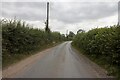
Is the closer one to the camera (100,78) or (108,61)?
(100,78)

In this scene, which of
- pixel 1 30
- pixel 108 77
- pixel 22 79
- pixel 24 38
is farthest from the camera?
pixel 24 38

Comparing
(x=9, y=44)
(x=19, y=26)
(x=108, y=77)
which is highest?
(x=19, y=26)

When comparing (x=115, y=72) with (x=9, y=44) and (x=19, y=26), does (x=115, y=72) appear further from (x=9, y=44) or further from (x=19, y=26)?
(x=19, y=26)

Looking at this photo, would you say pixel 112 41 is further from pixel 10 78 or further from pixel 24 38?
pixel 24 38

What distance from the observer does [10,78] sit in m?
11.0

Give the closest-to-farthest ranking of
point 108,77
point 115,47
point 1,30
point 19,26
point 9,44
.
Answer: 1. point 108,77
2. point 115,47
3. point 1,30
4. point 9,44
5. point 19,26

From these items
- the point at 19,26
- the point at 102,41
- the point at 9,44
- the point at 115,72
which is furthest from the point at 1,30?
the point at 115,72

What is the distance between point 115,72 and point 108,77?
2.74ft

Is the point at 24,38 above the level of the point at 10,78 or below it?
above

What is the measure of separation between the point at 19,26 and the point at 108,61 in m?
9.89

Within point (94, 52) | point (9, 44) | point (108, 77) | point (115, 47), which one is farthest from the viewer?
point (94, 52)

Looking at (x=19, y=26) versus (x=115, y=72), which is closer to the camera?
(x=115, y=72)

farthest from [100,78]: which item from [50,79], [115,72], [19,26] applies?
[19,26]

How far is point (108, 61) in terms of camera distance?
15398 mm
